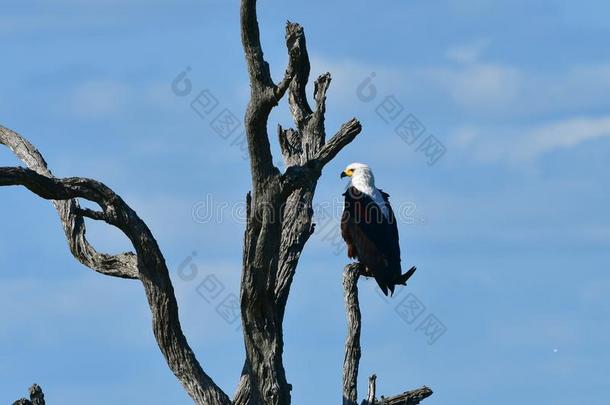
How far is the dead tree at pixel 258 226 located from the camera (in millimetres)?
A: 8211

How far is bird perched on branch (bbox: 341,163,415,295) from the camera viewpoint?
10.8m

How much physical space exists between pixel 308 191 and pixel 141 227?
147 cm

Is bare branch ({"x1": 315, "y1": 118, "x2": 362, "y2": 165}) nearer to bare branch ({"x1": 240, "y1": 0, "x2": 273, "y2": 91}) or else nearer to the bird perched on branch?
bare branch ({"x1": 240, "y1": 0, "x2": 273, "y2": 91})

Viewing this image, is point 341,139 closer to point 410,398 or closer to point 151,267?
point 151,267

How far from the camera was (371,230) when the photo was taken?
11.2 metres

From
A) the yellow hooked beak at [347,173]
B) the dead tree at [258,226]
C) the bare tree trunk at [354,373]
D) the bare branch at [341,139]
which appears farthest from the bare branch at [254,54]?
the yellow hooked beak at [347,173]

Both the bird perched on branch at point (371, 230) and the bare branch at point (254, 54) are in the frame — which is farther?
the bird perched on branch at point (371, 230)

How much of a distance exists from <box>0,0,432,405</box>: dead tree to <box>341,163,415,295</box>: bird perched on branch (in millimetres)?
1697

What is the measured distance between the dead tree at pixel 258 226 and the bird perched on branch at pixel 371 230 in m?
1.70

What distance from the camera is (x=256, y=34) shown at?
797cm

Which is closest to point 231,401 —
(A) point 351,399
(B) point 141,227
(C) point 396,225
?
(A) point 351,399

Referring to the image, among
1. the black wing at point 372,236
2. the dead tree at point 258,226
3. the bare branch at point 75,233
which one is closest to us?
the dead tree at point 258,226

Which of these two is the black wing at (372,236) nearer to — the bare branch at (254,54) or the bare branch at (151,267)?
the bare branch at (151,267)

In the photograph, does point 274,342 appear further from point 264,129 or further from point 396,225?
point 396,225
